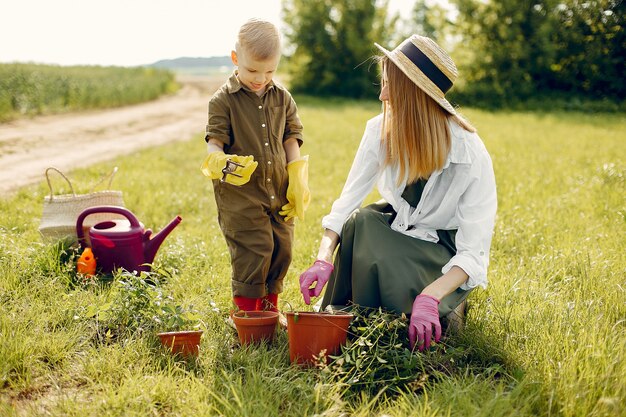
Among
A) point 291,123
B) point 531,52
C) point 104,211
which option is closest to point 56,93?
point 104,211

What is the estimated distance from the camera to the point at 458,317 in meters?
2.76

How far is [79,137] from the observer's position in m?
10.5

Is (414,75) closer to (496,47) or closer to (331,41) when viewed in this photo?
(496,47)

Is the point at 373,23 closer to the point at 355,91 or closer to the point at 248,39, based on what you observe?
the point at 355,91

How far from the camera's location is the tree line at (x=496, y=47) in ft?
63.6

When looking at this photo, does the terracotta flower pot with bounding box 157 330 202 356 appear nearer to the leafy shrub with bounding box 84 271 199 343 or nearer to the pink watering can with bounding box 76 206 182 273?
the leafy shrub with bounding box 84 271 199 343

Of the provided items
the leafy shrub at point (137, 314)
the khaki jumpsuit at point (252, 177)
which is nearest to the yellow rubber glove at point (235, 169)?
the khaki jumpsuit at point (252, 177)

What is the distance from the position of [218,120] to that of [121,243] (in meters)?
1.04

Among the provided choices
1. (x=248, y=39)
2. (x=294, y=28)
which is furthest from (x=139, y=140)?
(x=294, y=28)

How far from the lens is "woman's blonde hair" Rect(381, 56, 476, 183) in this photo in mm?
2668

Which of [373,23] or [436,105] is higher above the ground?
[373,23]

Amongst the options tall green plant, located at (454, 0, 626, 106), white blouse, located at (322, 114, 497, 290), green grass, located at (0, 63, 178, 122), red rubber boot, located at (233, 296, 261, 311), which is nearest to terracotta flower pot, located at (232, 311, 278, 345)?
red rubber boot, located at (233, 296, 261, 311)

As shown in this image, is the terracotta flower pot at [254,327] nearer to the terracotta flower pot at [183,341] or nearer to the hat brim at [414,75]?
the terracotta flower pot at [183,341]

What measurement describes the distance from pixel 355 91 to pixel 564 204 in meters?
22.7
